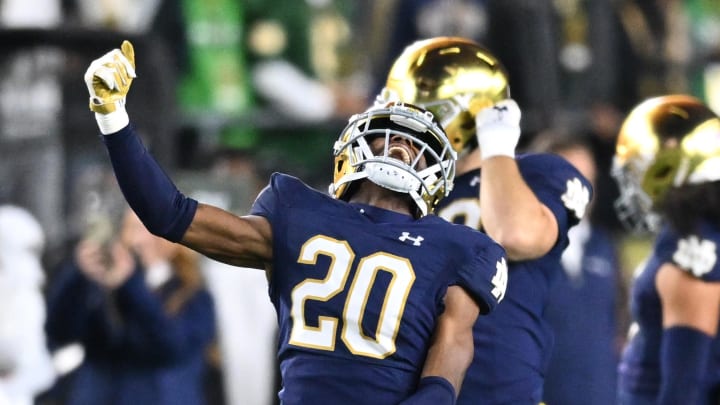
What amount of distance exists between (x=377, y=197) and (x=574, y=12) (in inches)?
246

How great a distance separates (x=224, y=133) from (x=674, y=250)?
548 cm

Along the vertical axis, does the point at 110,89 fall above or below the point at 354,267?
above

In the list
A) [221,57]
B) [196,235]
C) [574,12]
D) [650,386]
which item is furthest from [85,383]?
[574,12]

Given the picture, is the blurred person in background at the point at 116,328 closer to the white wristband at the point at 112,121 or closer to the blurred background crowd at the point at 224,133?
the blurred background crowd at the point at 224,133

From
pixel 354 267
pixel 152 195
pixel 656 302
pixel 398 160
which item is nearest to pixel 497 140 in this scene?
pixel 398 160

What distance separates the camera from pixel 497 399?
4289 mm

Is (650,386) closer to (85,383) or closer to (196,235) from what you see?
(196,235)

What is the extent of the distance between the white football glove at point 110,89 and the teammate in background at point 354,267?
0.04ft

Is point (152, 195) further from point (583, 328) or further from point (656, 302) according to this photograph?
point (583, 328)

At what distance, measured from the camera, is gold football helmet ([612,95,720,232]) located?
5.00 m

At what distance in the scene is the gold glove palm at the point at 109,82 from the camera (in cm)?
352

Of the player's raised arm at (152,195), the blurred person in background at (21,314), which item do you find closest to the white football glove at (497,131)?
the player's raised arm at (152,195)

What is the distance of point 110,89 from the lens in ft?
11.7

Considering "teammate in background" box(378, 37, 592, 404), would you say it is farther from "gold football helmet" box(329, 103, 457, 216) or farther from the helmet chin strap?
the helmet chin strap
